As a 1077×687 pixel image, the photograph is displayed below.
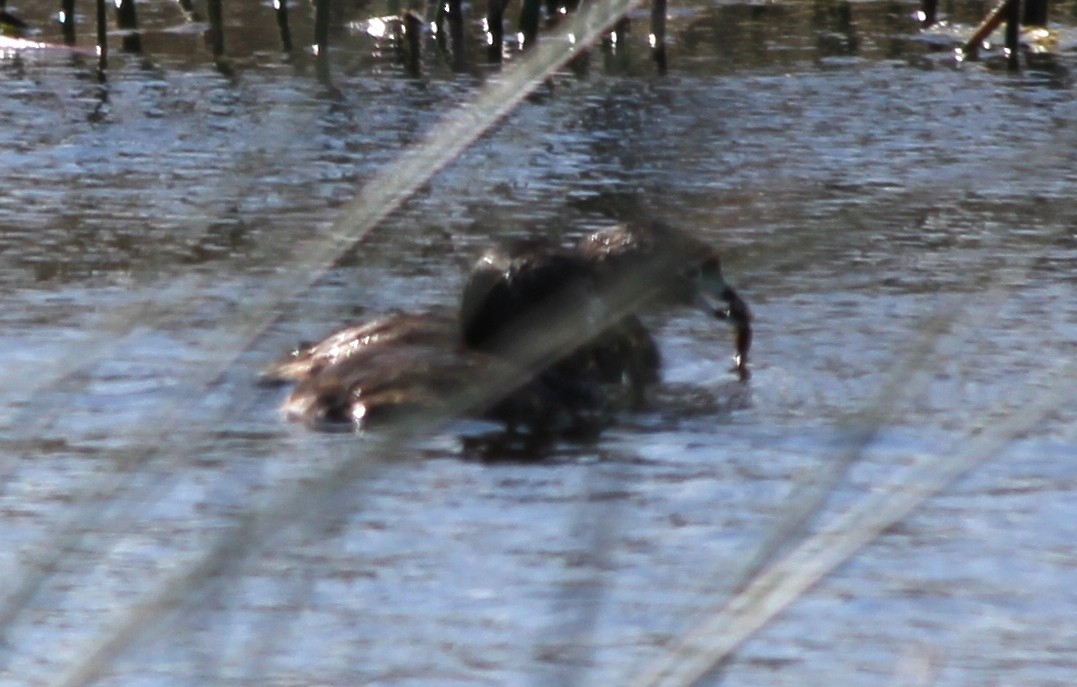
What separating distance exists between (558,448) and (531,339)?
293 mm

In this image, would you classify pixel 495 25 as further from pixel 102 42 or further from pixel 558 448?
pixel 558 448

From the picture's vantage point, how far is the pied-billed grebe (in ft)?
20.2

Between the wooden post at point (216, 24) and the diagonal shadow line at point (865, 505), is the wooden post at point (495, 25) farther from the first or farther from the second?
the diagonal shadow line at point (865, 505)

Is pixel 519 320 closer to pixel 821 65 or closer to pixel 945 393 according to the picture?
pixel 945 393

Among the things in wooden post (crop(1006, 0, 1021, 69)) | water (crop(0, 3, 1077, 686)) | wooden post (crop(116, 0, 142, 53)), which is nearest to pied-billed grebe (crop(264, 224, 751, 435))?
water (crop(0, 3, 1077, 686))

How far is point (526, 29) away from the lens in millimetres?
14930

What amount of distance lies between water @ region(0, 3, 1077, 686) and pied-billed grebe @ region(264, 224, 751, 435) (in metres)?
0.15

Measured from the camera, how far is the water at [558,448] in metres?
2.09

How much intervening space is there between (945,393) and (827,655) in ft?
7.75

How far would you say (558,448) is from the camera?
19.9 ft

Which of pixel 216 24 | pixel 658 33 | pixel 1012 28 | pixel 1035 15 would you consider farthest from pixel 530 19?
pixel 1035 15

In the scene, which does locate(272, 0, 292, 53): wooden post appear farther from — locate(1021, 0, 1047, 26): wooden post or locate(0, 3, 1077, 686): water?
locate(1021, 0, 1047, 26): wooden post

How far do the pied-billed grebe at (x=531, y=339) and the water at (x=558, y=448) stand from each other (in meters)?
0.15

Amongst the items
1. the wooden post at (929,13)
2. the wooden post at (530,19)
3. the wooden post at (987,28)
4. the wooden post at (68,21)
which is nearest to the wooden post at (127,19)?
the wooden post at (68,21)
